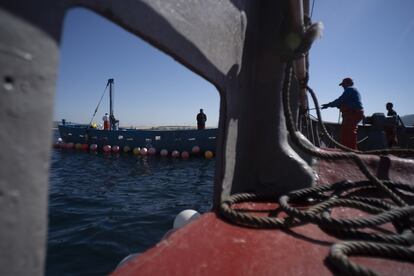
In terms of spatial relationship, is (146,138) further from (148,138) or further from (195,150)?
(195,150)

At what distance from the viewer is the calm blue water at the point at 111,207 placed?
386cm

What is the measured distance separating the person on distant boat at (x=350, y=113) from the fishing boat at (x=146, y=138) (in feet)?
29.3

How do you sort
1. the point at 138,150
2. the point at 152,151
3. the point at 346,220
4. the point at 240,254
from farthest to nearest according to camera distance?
1. the point at 138,150
2. the point at 152,151
3. the point at 346,220
4. the point at 240,254

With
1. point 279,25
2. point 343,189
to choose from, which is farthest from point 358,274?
point 279,25

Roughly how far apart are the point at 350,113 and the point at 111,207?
582 centimetres

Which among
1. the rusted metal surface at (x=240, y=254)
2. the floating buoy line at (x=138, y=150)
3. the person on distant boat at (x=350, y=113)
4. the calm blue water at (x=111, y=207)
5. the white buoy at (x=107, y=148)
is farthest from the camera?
the white buoy at (x=107, y=148)

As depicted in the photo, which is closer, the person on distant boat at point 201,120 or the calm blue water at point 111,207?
the calm blue water at point 111,207

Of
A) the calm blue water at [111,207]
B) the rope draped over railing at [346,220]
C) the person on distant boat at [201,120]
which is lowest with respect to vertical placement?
the calm blue water at [111,207]

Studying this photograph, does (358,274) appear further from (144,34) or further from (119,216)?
(119,216)

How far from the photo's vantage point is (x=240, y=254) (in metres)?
1.13

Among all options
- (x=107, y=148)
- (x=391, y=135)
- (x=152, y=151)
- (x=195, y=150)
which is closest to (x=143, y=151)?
(x=152, y=151)

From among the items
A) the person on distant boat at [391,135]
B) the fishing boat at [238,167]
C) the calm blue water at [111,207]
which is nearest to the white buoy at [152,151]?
the calm blue water at [111,207]

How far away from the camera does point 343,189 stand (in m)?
2.02

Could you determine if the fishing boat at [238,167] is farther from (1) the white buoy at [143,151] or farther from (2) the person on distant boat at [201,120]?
(1) the white buoy at [143,151]
